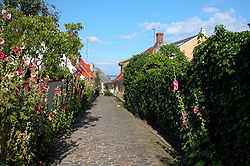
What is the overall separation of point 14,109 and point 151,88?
21.2ft

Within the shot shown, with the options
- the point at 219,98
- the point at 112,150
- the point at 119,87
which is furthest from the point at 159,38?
the point at 219,98

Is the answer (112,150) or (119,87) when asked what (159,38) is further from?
(112,150)

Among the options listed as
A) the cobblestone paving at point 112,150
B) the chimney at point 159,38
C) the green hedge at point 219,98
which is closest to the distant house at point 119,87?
the chimney at point 159,38

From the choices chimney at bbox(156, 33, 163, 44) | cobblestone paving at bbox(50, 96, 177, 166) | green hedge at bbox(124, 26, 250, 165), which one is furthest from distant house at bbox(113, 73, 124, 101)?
green hedge at bbox(124, 26, 250, 165)

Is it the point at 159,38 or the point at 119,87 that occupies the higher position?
the point at 159,38

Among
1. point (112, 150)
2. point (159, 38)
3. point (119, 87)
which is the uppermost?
point (159, 38)

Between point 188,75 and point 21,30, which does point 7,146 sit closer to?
point 188,75

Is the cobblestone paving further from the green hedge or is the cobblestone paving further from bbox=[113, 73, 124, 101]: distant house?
bbox=[113, 73, 124, 101]: distant house

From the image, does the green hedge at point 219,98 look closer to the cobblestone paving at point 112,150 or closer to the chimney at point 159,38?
the cobblestone paving at point 112,150

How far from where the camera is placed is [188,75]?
5277 millimetres

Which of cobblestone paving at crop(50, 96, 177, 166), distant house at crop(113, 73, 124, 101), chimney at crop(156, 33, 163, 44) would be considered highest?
chimney at crop(156, 33, 163, 44)

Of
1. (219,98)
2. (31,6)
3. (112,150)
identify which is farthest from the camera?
(31,6)

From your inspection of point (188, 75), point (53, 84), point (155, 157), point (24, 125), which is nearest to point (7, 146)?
point (24, 125)

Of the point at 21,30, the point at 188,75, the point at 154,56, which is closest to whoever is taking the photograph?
the point at 188,75
